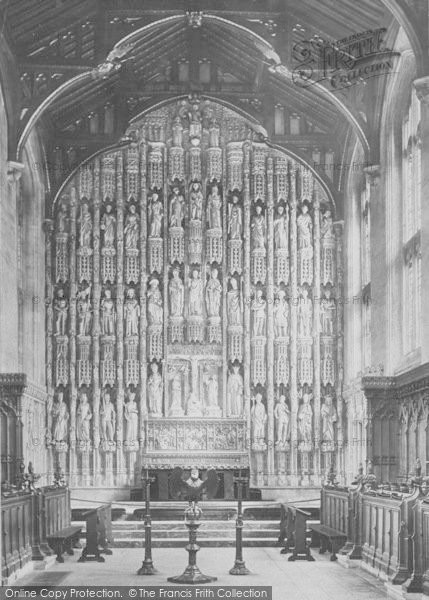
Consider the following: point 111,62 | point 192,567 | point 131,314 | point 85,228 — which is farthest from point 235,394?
point 192,567

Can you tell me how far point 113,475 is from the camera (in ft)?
A: 87.5

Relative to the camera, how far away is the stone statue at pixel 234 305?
89.9 ft

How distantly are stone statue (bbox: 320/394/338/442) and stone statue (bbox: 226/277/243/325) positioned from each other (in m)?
3.12

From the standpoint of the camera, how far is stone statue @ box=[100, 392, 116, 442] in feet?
87.8

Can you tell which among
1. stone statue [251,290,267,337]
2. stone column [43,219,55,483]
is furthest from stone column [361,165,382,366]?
stone column [43,219,55,483]

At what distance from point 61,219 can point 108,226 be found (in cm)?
126

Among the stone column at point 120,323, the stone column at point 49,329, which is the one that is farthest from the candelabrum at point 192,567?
the stone column at point 49,329

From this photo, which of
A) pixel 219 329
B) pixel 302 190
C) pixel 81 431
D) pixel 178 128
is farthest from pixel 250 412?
pixel 178 128

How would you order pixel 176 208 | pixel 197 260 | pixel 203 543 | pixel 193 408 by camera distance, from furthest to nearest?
1. pixel 176 208
2. pixel 197 260
3. pixel 193 408
4. pixel 203 543

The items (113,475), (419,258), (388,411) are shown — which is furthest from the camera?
(113,475)

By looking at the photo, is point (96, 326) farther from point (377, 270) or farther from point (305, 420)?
point (377, 270)

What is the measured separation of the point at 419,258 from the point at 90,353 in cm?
986

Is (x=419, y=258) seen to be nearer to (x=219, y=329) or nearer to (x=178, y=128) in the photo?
(x=219, y=329)

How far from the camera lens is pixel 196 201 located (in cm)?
2777
